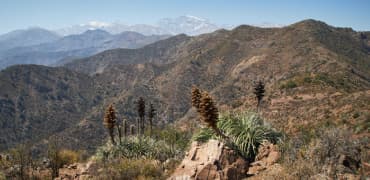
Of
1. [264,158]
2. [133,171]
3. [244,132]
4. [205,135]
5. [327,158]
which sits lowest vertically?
[133,171]

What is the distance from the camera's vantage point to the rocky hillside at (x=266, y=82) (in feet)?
157

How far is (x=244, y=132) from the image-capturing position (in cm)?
1237

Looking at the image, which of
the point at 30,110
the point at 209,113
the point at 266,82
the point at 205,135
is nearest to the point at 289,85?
the point at 266,82

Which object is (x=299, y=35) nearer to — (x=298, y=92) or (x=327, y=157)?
(x=298, y=92)

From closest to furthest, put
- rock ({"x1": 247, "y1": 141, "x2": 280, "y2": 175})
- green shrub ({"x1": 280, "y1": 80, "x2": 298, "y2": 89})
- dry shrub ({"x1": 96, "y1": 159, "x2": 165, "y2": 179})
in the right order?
rock ({"x1": 247, "y1": 141, "x2": 280, "y2": 175})
dry shrub ({"x1": 96, "y1": 159, "x2": 165, "y2": 179})
green shrub ({"x1": 280, "y1": 80, "x2": 298, "y2": 89})

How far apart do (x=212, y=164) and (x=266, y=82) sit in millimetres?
89957

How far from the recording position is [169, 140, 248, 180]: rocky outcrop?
10.0m

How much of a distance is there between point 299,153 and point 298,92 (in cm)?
5063

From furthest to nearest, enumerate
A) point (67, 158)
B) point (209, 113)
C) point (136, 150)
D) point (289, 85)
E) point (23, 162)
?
point (289, 85) → point (67, 158) → point (136, 150) → point (23, 162) → point (209, 113)

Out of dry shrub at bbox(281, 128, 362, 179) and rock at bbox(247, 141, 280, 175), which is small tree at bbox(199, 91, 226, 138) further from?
dry shrub at bbox(281, 128, 362, 179)

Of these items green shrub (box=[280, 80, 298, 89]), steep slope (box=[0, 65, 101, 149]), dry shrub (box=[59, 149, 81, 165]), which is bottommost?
steep slope (box=[0, 65, 101, 149])

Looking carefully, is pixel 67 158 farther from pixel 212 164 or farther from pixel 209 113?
pixel 212 164

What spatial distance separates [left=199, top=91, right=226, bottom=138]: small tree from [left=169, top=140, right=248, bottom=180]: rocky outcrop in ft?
3.66

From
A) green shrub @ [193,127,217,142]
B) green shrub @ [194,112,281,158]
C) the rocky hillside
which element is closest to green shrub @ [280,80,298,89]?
the rocky hillside
